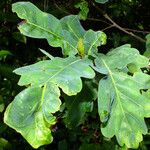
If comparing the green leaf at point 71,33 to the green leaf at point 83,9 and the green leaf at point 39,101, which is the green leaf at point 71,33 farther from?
the green leaf at point 83,9

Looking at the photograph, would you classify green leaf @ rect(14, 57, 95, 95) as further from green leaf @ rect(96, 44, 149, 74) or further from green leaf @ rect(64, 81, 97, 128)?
green leaf @ rect(64, 81, 97, 128)

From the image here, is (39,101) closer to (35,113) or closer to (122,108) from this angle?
(35,113)

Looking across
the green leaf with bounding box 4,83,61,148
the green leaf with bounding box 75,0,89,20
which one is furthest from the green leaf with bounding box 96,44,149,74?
the green leaf with bounding box 75,0,89,20

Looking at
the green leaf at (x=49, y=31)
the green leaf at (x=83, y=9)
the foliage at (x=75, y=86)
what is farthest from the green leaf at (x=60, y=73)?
the green leaf at (x=83, y=9)

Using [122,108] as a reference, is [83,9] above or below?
below

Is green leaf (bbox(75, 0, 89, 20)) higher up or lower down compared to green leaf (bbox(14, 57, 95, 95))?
lower down

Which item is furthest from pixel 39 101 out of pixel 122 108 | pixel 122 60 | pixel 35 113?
pixel 122 60

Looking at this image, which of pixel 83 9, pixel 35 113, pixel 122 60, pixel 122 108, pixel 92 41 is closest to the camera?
pixel 35 113

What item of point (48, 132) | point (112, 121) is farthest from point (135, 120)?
point (48, 132)
